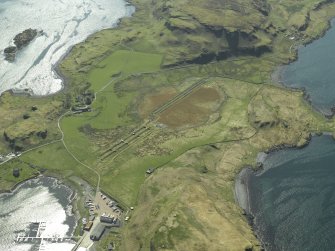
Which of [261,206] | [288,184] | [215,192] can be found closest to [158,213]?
[215,192]

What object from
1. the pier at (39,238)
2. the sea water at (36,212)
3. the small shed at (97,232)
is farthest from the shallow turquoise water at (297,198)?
the sea water at (36,212)

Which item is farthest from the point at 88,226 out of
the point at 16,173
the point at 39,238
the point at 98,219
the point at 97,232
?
the point at 16,173

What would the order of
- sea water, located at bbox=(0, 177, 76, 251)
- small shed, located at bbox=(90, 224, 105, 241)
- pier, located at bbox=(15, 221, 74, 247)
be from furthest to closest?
1. sea water, located at bbox=(0, 177, 76, 251)
2. pier, located at bbox=(15, 221, 74, 247)
3. small shed, located at bbox=(90, 224, 105, 241)

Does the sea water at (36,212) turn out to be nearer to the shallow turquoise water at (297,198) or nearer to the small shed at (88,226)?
the small shed at (88,226)

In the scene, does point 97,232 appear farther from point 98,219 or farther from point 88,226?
point 98,219

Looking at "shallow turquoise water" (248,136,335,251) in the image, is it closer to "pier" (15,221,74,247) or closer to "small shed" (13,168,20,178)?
"pier" (15,221,74,247)

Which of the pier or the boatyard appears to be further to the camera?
the pier

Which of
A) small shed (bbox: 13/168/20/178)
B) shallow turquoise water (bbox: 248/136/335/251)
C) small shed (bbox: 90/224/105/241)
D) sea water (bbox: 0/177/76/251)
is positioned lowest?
shallow turquoise water (bbox: 248/136/335/251)

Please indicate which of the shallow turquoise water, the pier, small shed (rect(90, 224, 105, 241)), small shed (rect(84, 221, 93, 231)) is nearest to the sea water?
the pier

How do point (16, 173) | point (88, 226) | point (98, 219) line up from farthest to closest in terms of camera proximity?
point (16, 173)
point (98, 219)
point (88, 226)
